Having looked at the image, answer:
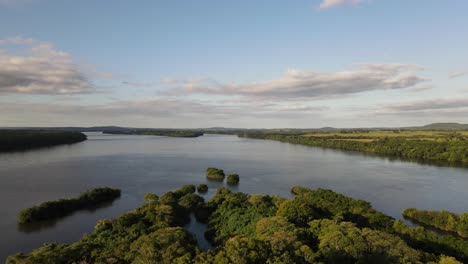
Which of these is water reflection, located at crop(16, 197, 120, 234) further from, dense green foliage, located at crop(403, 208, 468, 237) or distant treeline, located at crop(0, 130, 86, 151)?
distant treeline, located at crop(0, 130, 86, 151)

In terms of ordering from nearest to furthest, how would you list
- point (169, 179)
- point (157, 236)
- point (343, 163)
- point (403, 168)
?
point (157, 236)
point (169, 179)
point (403, 168)
point (343, 163)

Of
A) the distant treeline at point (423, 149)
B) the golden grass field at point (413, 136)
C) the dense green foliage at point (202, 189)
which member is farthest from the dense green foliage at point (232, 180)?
the golden grass field at point (413, 136)

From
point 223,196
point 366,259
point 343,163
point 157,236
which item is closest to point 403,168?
point 343,163

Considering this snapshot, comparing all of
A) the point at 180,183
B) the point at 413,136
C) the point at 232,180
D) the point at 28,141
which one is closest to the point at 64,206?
the point at 180,183

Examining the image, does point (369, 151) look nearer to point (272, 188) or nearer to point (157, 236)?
point (272, 188)

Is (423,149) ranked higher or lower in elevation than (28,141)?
lower

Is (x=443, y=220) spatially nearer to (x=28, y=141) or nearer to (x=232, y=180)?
(x=232, y=180)

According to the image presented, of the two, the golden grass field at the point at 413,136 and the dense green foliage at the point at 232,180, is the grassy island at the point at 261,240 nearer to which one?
the dense green foliage at the point at 232,180

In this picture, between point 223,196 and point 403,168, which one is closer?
point 223,196
